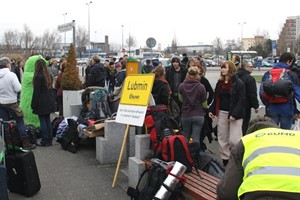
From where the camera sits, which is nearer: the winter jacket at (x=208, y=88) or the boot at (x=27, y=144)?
the winter jacket at (x=208, y=88)

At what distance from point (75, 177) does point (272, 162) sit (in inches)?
168

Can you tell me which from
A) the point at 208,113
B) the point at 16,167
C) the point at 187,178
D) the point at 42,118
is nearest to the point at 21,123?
the point at 42,118

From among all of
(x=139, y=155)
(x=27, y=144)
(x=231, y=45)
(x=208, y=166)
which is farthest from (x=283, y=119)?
(x=231, y=45)

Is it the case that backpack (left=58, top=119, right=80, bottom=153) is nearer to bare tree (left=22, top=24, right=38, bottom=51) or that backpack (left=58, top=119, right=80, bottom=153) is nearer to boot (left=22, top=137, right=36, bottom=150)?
boot (left=22, top=137, right=36, bottom=150)

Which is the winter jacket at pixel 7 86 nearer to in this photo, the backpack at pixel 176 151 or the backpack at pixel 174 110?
the backpack at pixel 174 110

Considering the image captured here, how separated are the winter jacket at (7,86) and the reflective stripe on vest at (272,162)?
20.2 ft

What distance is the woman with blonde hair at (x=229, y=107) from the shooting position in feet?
21.1

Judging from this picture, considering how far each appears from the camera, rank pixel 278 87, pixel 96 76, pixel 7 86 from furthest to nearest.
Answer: pixel 96 76
pixel 7 86
pixel 278 87

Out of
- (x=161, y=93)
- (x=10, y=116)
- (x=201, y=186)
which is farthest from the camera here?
(x=10, y=116)

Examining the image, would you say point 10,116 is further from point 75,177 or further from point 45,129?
point 75,177

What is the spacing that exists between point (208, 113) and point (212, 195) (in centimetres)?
324

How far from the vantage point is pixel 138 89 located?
607cm

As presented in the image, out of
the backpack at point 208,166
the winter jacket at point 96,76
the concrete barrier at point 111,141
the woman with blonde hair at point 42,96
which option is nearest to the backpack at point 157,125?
the backpack at point 208,166

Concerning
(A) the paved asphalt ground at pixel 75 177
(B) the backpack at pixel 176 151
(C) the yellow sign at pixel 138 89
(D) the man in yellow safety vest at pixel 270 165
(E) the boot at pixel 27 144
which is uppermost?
(C) the yellow sign at pixel 138 89
